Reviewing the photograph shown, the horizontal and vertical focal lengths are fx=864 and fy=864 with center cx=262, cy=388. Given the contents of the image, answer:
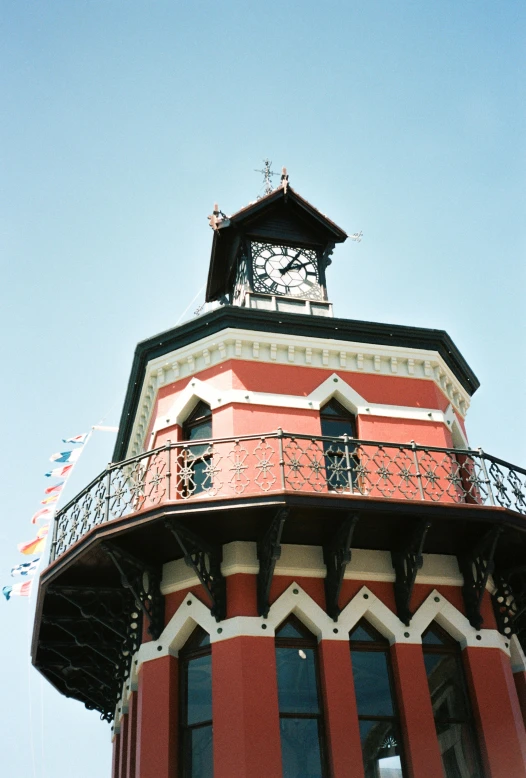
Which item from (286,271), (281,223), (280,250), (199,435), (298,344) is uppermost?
(281,223)

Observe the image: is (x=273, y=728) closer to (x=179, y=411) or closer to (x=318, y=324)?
(x=179, y=411)

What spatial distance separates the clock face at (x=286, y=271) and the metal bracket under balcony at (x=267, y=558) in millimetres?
6298

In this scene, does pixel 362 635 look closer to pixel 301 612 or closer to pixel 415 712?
pixel 301 612

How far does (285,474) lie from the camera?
43.9 feet

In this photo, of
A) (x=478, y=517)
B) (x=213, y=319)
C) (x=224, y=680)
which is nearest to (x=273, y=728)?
(x=224, y=680)

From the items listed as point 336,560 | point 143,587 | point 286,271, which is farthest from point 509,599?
point 286,271

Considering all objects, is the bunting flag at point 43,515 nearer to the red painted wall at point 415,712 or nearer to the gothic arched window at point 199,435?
the gothic arched window at point 199,435

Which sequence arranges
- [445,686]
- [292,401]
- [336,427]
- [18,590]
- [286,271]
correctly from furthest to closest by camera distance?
[286,271], [18,590], [336,427], [292,401], [445,686]

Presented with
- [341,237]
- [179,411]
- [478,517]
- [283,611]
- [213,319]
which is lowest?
[283,611]

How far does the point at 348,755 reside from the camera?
11680 mm

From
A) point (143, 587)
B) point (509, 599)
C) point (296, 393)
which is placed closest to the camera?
point (143, 587)

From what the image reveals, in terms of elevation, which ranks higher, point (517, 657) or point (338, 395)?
point (338, 395)

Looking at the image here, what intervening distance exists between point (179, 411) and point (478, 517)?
5.37m

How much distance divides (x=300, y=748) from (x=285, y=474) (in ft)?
12.9
